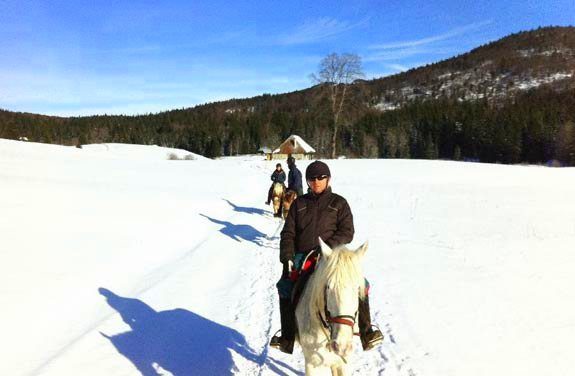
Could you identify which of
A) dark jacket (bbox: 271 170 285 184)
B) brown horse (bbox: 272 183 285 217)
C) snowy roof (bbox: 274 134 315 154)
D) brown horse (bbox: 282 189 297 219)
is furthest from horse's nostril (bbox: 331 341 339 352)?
snowy roof (bbox: 274 134 315 154)

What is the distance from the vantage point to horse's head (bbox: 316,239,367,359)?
3127 millimetres

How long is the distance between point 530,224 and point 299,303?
49.1 ft

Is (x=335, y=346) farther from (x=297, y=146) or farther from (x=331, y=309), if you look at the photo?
(x=297, y=146)

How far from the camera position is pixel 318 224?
14.4ft

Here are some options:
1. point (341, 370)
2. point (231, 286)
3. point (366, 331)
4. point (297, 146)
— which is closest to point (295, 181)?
point (231, 286)

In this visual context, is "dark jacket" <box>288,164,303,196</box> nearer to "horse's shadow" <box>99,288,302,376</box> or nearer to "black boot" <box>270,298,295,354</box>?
"horse's shadow" <box>99,288,302,376</box>

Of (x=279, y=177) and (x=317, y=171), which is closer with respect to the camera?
(x=317, y=171)

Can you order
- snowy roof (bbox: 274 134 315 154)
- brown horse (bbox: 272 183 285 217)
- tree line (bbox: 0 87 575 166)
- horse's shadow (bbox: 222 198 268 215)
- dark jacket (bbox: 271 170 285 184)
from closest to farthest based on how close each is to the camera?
1. brown horse (bbox: 272 183 285 217)
2. dark jacket (bbox: 271 170 285 184)
3. horse's shadow (bbox: 222 198 268 215)
4. snowy roof (bbox: 274 134 315 154)
5. tree line (bbox: 0 87 575 166)

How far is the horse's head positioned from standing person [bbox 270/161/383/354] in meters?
0.92

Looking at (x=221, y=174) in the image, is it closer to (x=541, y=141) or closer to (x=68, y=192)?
(x=68, y=192)

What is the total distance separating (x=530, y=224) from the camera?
617 inches

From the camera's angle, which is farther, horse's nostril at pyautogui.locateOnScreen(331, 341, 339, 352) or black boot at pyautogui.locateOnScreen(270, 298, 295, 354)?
black boot at pyautogui.locateOnScreen(270, 298, 295, 354)

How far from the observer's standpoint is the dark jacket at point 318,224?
14.3 ft

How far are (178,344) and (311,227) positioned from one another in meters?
3.19
